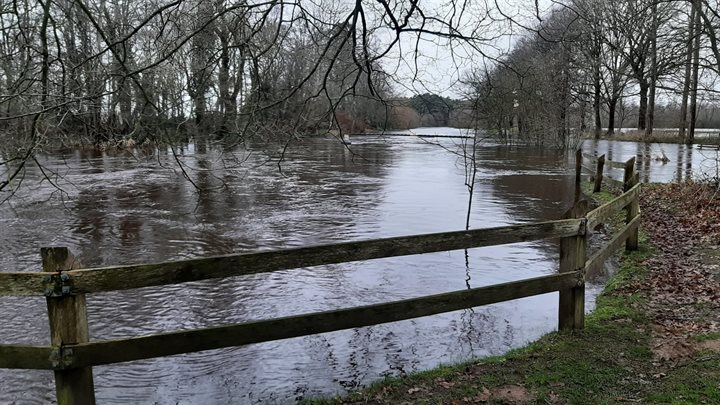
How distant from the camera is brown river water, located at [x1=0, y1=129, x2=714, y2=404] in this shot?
5.89m

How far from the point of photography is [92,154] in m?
39.5

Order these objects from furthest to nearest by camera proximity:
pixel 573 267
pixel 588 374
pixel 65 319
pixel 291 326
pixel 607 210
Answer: pixel 607 210 → pixel 573 267 → pixel 588 374 → pixel 291 326 → pixel 65 319

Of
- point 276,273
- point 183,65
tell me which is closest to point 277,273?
point 276,273

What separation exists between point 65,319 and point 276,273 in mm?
6384

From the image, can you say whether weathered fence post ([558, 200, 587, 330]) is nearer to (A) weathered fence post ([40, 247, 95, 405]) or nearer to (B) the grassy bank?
(B) the grassy bank

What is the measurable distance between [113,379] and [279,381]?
175cm

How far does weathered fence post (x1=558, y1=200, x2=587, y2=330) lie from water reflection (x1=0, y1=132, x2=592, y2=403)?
3.41 ft

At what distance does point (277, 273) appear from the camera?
9.94 metres

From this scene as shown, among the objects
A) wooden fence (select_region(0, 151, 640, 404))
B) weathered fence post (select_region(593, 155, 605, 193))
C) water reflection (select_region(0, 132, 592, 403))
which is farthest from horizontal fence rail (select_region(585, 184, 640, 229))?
weathered fence post (select_region(593, 155, 605, 193))

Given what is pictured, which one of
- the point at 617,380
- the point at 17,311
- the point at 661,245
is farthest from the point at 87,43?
the point at 661,245

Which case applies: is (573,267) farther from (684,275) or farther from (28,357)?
(28,357)

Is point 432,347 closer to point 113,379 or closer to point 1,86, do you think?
point 113,379

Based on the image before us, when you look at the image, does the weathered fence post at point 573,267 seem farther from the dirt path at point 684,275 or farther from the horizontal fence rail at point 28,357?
the horizontal fence rail at point 28,357

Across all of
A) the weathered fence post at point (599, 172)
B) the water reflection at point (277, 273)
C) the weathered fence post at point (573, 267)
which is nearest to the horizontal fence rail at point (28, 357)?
the water reflection at point (277, 273)
